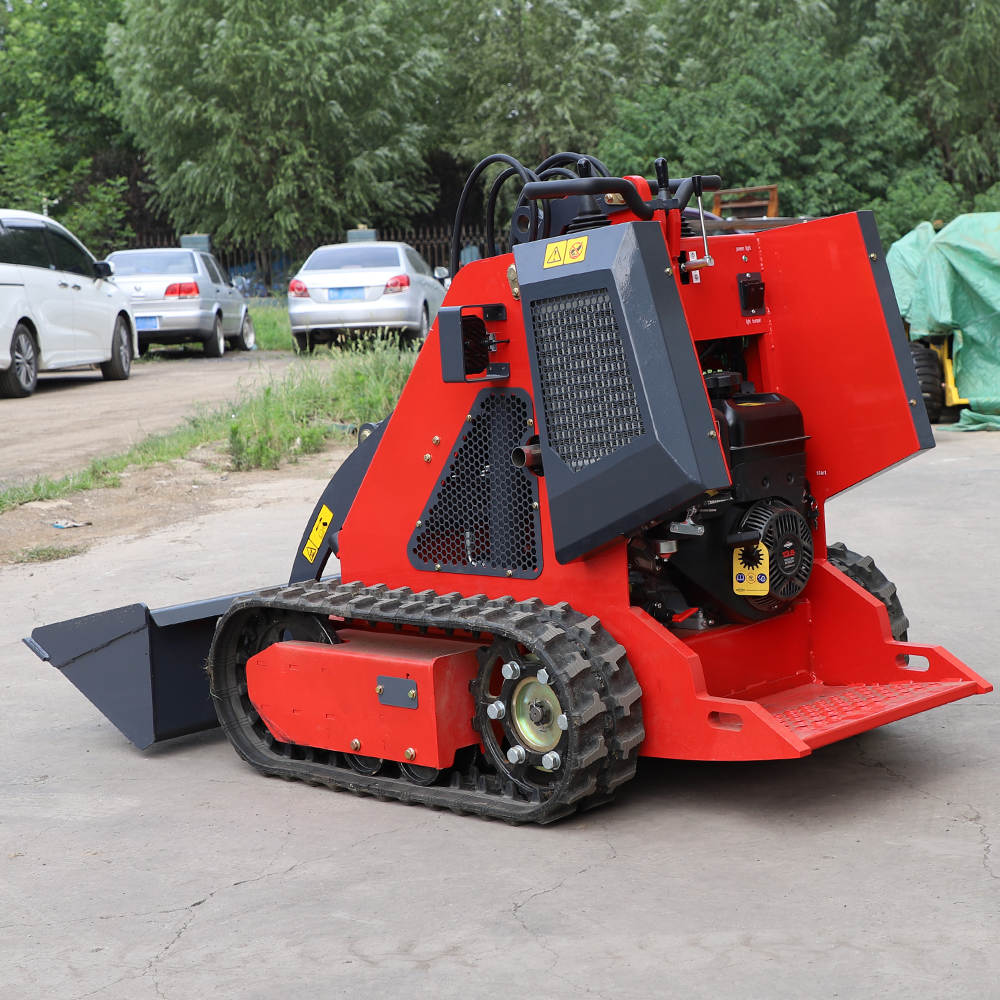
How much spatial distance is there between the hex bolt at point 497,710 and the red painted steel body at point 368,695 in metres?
0.15

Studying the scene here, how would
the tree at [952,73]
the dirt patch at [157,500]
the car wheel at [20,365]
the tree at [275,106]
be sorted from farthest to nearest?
the tree at [275,106] → the tree at [952,73] → the car wheel at [20,365] → the dirt patch at [157,500]

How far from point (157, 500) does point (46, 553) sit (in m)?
1.67

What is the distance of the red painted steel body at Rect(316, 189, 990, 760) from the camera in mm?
4543

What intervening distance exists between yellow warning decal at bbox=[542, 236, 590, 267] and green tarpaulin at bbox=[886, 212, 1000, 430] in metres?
9.02

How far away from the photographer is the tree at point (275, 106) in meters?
34.3

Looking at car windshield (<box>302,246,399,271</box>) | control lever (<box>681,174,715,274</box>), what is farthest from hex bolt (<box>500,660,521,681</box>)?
car windshield (<box>302,246,399,271</box>)

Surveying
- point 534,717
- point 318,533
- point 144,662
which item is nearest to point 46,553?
point 144,662

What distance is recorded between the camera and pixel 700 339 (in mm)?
4746

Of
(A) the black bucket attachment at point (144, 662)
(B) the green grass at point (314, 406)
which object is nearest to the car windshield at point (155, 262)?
(B) the green grass at point (314, 406)

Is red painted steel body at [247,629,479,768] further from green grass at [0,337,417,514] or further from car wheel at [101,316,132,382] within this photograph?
car wheel at [101,316,132,382]

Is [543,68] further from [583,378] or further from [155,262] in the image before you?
[583,378]

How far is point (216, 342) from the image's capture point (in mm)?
21672

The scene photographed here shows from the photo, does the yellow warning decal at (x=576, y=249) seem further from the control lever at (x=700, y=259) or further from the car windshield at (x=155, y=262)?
the car windshield at (x=155, y=262)

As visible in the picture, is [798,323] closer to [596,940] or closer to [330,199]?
[596,940]
